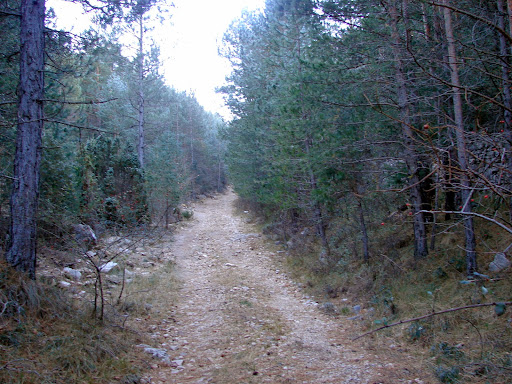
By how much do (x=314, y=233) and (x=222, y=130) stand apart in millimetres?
9474

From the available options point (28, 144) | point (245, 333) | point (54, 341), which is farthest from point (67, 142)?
point (245, 333)

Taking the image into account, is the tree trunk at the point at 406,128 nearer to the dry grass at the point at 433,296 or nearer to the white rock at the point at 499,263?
the dry grass at the point at 433,296

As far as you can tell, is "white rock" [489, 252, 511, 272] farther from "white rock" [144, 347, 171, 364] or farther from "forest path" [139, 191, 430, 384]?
"white rock" [144, 347, 171, 364]

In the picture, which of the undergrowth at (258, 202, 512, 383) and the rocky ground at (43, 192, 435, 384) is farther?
the rocky ground at (43, 192, 435, 384)

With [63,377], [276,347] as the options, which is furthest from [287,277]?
[63,377]

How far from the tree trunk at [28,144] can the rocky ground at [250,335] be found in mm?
1405

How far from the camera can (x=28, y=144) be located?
530 centimetres

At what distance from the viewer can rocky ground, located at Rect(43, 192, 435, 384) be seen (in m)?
4.41

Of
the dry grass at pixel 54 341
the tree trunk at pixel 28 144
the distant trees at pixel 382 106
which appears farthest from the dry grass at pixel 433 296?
the tree trunk at pixel 28 144

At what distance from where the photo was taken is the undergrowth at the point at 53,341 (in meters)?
3.75

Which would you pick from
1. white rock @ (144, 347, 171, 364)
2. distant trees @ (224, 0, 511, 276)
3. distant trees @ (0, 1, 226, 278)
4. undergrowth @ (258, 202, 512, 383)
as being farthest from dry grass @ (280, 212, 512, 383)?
distant trees @ (0, 1, 226, 278)

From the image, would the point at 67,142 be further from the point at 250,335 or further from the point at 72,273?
the point at 250,335

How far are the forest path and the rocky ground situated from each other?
0.04ft

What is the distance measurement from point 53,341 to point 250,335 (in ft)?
9.27
